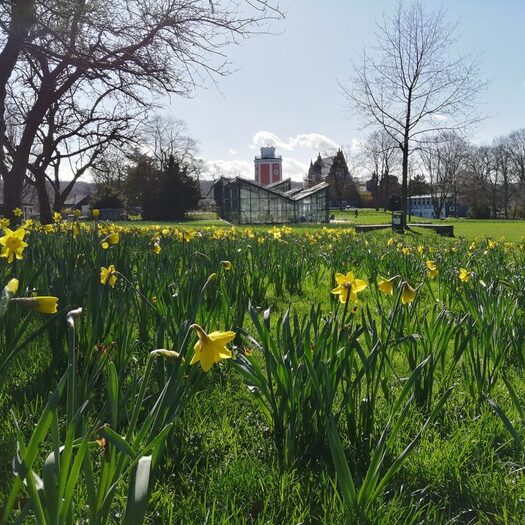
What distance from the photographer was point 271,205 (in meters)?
34.6

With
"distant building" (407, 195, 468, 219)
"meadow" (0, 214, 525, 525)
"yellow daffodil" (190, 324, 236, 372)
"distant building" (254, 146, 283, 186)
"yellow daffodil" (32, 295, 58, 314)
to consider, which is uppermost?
"distant building" (254, 146, 283, 186)

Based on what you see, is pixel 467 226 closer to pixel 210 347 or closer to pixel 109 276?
pixel 109 276

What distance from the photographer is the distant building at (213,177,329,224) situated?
112 feet

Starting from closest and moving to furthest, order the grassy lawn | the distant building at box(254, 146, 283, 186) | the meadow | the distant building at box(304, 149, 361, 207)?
the meadow
the grassy lawn
the distant building at box(304, 149, 361, 207)
the distant building at box(254, 146, 283, 186)

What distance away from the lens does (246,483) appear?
1.52 m

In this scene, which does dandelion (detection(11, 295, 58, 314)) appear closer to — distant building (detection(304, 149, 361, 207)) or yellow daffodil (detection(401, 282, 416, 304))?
yellow daffodil (detection(401, 282, 416, 304))

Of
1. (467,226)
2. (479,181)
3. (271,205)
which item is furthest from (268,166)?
(467,226)

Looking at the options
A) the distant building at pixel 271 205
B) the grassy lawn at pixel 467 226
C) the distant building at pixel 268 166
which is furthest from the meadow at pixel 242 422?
the distant building at pixel 268 166

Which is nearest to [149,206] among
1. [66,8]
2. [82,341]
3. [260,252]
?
[66,8]

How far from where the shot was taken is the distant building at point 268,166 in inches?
3474

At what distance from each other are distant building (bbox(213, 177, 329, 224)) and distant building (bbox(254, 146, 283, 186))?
53435 mm

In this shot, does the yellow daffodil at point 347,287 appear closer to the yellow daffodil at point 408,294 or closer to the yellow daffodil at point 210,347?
the yellow daffodil at point 408,294

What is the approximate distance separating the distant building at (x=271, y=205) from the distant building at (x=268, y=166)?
53435 millimetres

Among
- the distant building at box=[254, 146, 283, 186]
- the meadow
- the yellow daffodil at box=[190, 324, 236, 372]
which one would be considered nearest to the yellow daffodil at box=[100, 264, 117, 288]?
the meadow
